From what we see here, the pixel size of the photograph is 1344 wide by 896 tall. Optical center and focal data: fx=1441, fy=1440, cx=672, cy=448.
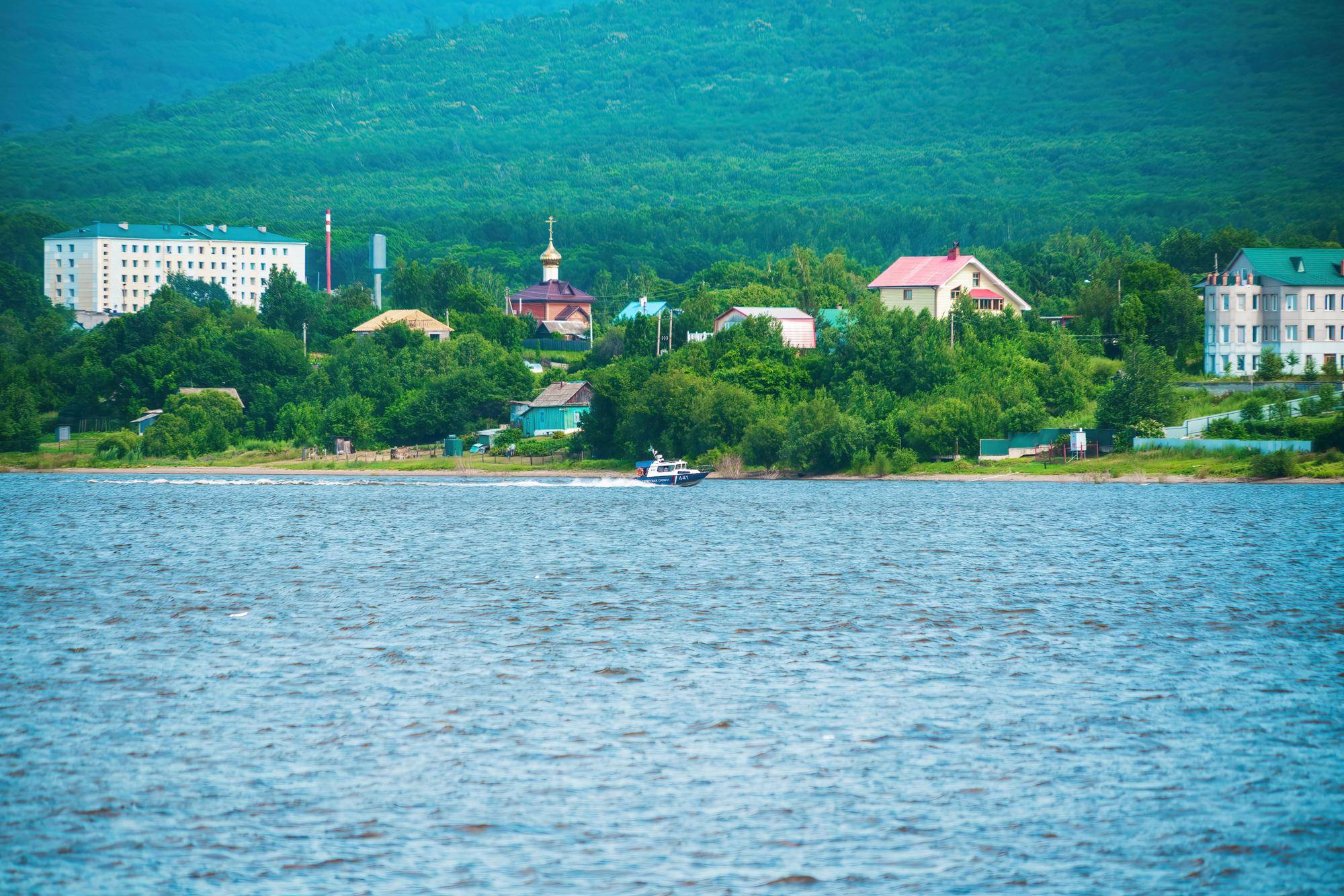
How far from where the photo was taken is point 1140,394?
9194cm

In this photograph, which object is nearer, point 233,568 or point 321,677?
point 321,677

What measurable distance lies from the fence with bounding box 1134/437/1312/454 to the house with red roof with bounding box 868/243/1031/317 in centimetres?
3031

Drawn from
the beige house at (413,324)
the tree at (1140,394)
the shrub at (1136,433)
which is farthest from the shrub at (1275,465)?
the beige house at (413,324)

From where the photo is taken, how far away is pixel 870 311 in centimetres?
11600

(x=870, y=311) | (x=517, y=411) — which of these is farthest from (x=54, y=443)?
(x=870, y=311)

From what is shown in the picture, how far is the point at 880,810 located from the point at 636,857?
4025 millimetres

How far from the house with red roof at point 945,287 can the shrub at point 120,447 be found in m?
66.2

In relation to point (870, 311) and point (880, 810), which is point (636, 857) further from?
point (870, 311)

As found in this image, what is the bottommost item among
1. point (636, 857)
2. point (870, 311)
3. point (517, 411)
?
point (636, 857)

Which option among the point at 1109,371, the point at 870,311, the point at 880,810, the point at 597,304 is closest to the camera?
the point at 880,810

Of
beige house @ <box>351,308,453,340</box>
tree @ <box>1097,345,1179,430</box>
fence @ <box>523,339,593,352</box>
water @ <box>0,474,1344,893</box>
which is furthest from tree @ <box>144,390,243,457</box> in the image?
tree @ <box>1097,345,1179,430</box>

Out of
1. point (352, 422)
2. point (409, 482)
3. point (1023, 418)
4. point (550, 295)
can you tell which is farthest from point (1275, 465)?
point (550, 295)

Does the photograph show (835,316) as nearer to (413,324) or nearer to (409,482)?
(413,324)

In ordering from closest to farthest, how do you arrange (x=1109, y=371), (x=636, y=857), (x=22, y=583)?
(x=636, y=857) → (x=22, y=583) → (x=1109, y=371)
